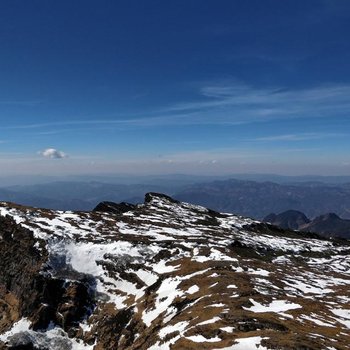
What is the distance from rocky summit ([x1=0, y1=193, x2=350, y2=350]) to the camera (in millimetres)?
49844

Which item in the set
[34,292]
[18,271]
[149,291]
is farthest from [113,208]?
[149,291]

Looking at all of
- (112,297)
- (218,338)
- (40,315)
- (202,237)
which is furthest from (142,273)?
(218,338)

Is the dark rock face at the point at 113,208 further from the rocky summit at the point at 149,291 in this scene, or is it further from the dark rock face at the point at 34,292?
the dark rock face at the point at 34,292

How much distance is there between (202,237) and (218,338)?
284 ft

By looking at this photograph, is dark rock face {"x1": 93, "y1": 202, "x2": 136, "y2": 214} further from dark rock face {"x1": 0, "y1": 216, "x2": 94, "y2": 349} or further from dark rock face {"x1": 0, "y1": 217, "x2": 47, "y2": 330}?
dark rock face {"x1": 0, "y1": 216, "x2": 94, "y2": 349}

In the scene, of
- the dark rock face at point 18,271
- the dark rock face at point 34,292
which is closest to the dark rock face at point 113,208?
the dark rock face at point 18,271

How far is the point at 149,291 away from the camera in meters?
84.0

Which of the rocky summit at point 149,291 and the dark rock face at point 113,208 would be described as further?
the dark rock face at point 113,208

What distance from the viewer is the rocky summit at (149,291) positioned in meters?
49.8

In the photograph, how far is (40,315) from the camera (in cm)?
8681

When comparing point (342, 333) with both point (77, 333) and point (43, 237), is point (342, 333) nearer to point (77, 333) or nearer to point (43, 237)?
point (77, 333)

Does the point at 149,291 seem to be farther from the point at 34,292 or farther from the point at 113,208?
the point at 113,208

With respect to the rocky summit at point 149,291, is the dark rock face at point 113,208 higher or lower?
higher

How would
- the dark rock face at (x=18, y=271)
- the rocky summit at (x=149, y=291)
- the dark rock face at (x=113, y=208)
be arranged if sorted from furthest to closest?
the dark rock face at (x=113, y=208) → the dark rock face at (x=18, y=271) → the rocky summit at (x=149, y=291)
